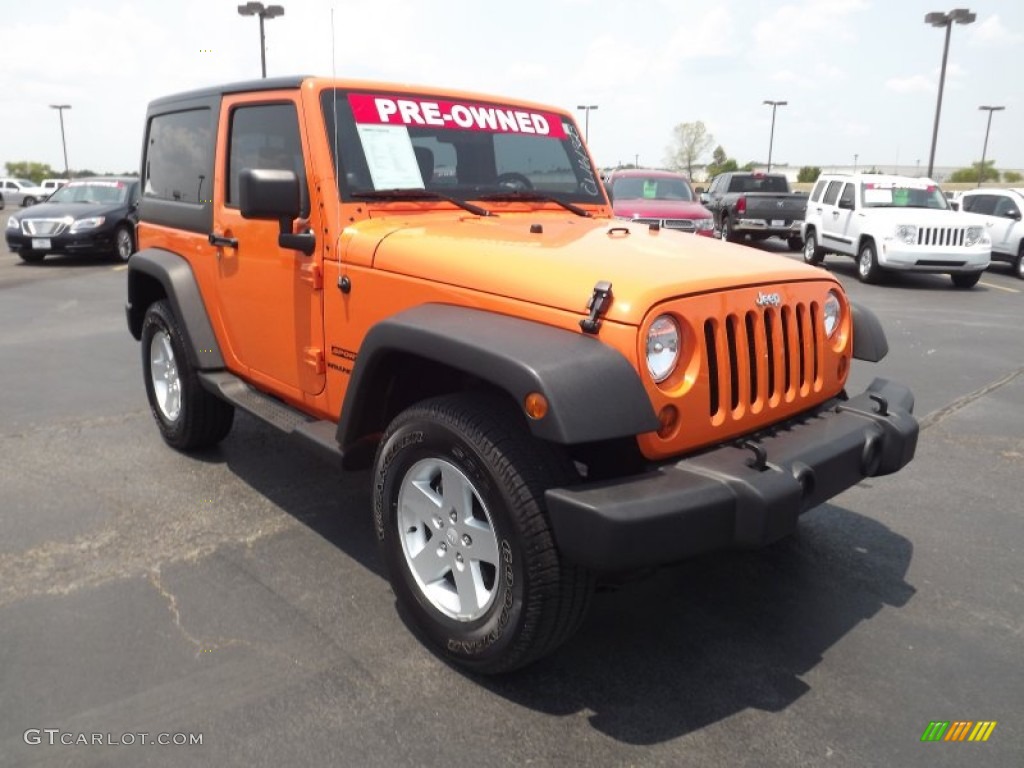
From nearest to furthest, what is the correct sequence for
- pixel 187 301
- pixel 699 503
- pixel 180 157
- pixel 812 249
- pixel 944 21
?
1. pixel 699 503
2. pixel 187 301
3. pixel 180 157
4. pixel 812 249
5. pixel 944 21

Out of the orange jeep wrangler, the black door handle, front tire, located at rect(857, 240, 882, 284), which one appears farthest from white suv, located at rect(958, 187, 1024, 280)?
the black door handle

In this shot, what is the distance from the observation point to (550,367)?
7.50 ft

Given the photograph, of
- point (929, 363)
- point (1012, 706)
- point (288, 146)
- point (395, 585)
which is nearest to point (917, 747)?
point (1012, 706)

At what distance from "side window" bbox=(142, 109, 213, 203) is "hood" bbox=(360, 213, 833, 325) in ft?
4.94

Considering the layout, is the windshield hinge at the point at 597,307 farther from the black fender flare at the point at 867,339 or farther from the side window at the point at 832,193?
the side window at the point at 832,193

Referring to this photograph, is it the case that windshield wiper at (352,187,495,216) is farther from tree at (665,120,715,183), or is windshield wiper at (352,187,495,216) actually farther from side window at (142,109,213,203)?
tree at (665,120,715,183)

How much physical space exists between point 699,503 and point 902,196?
1382 centimetres

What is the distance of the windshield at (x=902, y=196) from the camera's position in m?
14.1

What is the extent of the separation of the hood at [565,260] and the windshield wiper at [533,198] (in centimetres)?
32

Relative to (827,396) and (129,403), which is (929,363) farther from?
(129,403)

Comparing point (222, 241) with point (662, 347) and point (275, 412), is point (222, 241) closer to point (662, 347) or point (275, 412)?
point (275, 412)

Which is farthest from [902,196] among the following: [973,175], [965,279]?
[973,175]

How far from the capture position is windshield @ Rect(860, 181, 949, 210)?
14.1 metres

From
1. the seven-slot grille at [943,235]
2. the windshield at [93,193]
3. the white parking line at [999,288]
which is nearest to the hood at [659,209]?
the seven-slot grille at [943,235]
